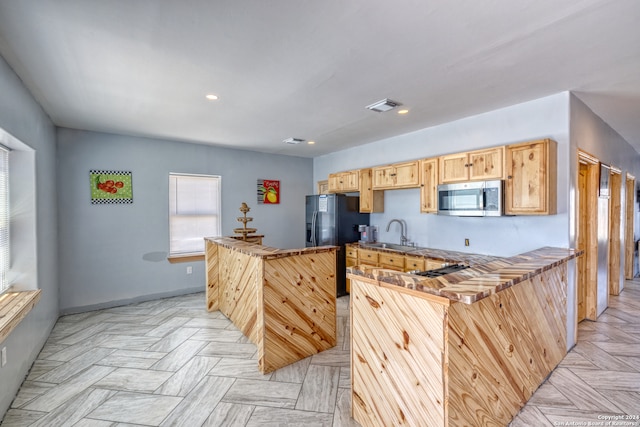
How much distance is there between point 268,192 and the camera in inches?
222

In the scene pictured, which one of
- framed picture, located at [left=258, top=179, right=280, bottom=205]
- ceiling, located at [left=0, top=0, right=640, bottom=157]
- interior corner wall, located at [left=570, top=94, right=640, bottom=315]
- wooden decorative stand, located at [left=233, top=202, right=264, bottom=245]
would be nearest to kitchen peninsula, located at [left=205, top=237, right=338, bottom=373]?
wooden decorative stand, located at [left=233, top=202, right=264, bottom=245]

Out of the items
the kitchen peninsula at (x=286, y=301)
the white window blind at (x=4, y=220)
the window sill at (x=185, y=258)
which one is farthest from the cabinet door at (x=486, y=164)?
the white window blind at (x=4, y=220)

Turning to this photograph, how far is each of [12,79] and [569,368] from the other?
5.30 meters

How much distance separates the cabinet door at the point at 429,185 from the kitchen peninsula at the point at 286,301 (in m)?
1.54

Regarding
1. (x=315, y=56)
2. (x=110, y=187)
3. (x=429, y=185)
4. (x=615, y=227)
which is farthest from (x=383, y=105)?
(x=615, y=227)

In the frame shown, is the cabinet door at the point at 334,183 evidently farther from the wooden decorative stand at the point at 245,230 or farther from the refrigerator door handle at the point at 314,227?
the wooden decorative stand at the point at 245,230

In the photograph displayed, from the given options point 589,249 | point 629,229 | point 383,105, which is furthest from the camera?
point 629,229

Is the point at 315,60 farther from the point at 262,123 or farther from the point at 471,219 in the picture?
the point at 471,219

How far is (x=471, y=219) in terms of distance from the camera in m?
3.63

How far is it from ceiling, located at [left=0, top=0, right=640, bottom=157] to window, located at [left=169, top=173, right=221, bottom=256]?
1.54 meters

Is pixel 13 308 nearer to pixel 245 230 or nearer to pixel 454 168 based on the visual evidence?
pixel 245 230

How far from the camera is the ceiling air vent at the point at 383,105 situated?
2.94 meters

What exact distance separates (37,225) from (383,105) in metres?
3.72

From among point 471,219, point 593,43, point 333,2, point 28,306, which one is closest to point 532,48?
point 593,43
